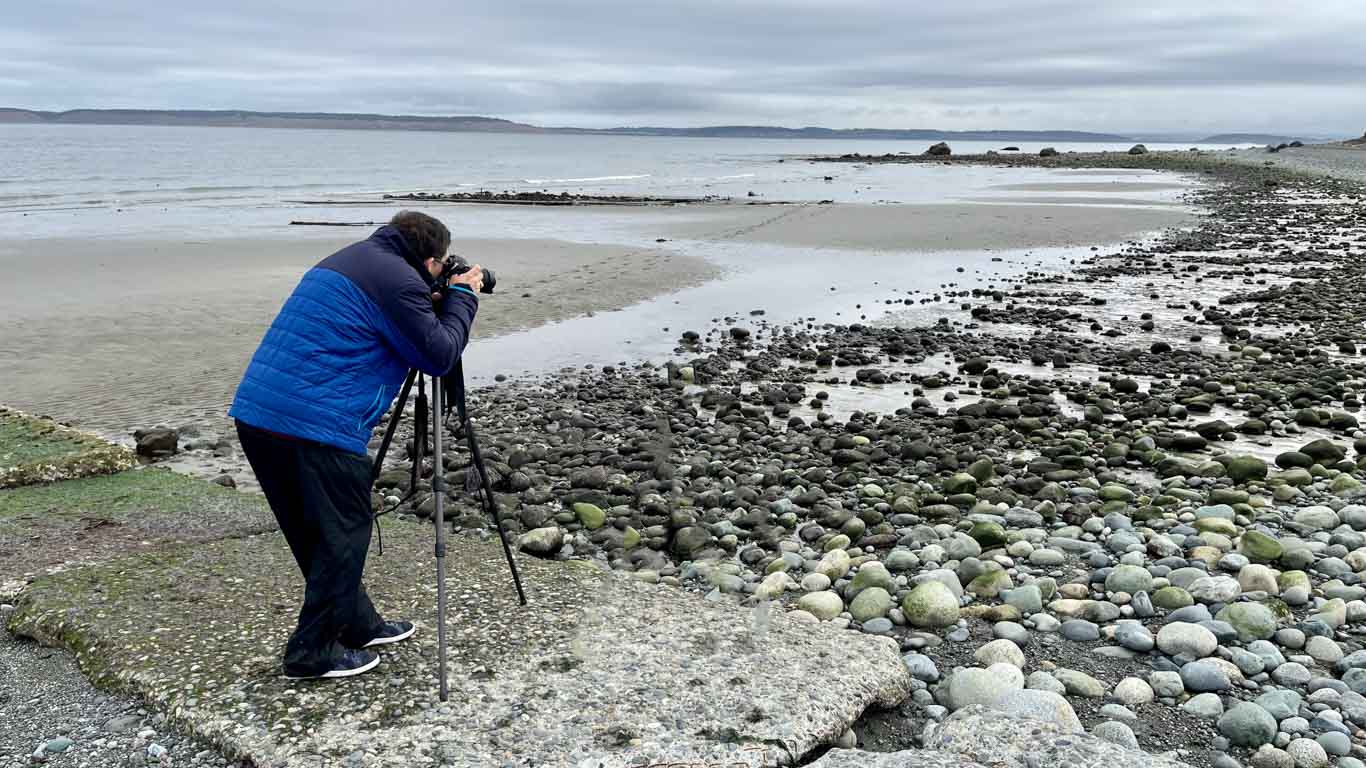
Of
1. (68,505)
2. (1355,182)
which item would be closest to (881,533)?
(68,505)

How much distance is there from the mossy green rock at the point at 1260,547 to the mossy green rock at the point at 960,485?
6.93 ft

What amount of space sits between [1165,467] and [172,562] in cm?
753

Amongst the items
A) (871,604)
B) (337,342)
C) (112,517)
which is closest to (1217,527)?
(871,604)

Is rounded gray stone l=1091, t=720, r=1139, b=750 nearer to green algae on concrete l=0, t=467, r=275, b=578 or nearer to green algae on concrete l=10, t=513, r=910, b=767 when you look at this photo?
green algae on concrete l=10, t=513, r=910, b=767

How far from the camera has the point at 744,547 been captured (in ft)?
23.5

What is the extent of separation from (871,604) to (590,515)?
257cm

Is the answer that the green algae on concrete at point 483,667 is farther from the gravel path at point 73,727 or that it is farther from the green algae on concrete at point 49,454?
the green algae on concrete at point 49,454

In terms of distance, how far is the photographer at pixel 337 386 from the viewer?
4.04 metres

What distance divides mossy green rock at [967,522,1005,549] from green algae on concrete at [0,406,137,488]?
21.4ft

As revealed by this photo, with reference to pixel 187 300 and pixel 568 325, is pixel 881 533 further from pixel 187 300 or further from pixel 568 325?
pixel 187 300

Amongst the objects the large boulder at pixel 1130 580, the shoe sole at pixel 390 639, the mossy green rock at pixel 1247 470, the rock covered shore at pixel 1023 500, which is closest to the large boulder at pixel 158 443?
the rock covered shore at pixel 1023 500

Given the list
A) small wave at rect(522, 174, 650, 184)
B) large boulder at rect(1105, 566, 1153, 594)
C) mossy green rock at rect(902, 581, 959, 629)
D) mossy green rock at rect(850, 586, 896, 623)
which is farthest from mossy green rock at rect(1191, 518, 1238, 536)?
small wave at rect(522, 174, 650, 184)

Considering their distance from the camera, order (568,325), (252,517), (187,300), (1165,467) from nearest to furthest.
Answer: (252,517) < (1165,467) < (568,325) < (187,300)

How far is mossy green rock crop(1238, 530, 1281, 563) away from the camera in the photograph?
627 cm
